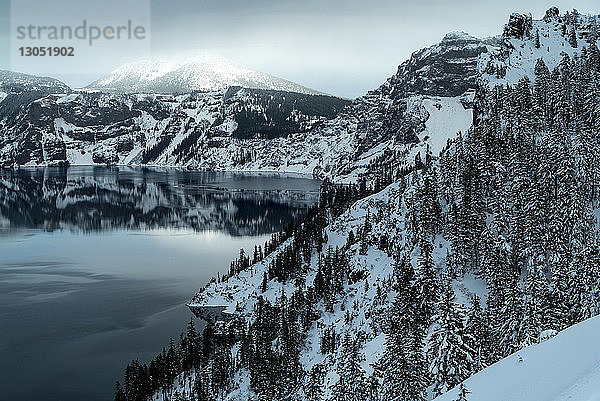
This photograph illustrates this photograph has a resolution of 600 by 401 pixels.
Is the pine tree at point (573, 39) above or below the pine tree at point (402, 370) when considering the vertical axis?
above

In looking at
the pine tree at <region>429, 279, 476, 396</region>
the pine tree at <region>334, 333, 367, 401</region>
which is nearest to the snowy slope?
the pine tree at <region>429, 279, 476, 396</region>

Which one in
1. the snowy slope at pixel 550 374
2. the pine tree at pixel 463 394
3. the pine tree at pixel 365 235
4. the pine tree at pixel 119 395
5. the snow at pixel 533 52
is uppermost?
the snow at pixel 533 52

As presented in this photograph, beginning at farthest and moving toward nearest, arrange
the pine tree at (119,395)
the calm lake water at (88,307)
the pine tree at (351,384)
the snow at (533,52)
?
1. the snow at (533,52)
2. the calm lake water at (88,307)
3. the pine tree at (119,395)
4. the pine tree at (351,384)

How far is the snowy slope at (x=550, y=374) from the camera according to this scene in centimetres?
1765

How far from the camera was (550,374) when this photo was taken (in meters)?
20.2

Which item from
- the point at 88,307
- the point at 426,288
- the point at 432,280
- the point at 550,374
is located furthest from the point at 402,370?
the point at 88,307

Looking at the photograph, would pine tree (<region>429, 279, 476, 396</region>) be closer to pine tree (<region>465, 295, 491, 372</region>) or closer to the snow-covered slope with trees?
the snow-covered slope with trees

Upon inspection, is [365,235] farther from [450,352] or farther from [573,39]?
[573,39]

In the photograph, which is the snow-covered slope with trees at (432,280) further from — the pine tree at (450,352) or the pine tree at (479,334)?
the pine tree at (479,334)

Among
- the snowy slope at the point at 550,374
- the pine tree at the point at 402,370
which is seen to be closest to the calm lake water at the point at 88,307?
the pine tree at the point at 402,370

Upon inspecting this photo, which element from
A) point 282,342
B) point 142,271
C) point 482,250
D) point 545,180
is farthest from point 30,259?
point 545,180

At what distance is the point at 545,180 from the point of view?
325ft

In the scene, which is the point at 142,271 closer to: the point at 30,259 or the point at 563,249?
the point at 30,259

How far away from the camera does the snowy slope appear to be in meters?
17.7
